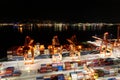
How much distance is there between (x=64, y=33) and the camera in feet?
8.53

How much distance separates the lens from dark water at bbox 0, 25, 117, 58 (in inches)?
95.2

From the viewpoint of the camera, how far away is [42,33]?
→ 97.9 inches

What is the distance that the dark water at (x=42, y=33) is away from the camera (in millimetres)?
2418
